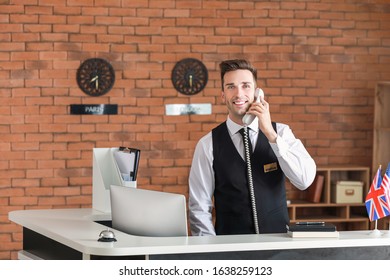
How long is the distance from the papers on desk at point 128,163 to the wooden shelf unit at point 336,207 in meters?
2.86

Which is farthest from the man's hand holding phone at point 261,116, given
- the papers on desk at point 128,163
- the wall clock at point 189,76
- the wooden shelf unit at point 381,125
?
the wooden shelf unit at point 381,125

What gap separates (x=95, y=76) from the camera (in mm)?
7246

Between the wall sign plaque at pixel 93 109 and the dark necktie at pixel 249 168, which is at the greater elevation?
the wall sign plaque at pixel 93 109

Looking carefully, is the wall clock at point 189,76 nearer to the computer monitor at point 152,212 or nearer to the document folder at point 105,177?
the document folder at point 105,177

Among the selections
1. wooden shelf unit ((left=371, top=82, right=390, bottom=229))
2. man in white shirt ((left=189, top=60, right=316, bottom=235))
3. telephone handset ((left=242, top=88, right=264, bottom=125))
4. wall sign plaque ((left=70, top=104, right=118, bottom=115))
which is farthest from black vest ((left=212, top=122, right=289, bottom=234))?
wooden shelf unit ((left=371, top=82, right=390, bottom=229))

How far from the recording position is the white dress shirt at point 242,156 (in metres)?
4.03

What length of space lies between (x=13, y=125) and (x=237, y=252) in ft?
13.6

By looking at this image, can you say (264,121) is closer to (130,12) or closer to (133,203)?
(133,203)

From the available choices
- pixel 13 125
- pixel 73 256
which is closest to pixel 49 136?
pixel 13 125

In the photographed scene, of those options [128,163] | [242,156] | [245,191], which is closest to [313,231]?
[245,191]

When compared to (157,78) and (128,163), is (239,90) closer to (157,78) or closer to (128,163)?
(128,163)

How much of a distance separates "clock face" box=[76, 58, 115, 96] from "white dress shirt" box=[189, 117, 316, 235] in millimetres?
3053

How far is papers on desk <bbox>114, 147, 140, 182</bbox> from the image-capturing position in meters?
4.79

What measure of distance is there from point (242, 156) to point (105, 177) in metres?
1.03
